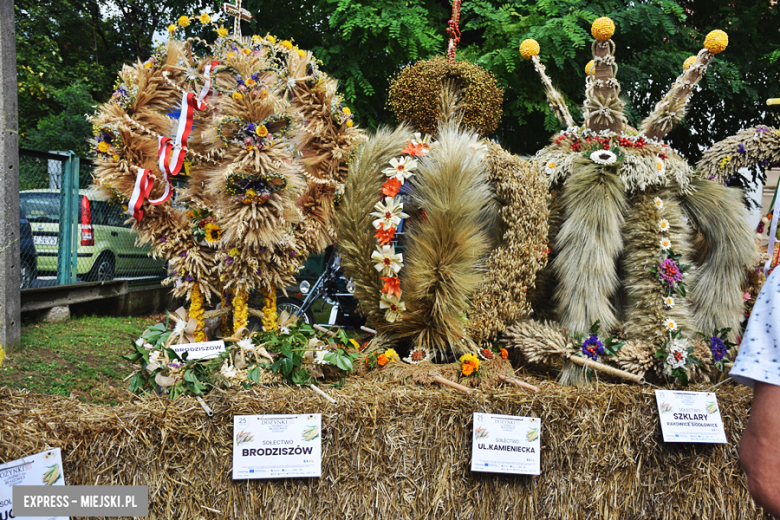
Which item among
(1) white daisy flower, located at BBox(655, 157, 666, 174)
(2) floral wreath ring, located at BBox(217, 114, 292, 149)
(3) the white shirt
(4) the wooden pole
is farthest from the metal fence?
(3) the white shirt

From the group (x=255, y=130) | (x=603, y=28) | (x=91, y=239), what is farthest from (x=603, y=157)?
(x=91, y=239)

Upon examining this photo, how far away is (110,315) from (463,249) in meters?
4.81

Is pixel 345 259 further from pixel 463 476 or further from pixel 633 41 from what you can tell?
pixel 633 41

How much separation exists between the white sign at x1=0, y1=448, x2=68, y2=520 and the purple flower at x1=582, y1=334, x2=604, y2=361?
2045 millimetres

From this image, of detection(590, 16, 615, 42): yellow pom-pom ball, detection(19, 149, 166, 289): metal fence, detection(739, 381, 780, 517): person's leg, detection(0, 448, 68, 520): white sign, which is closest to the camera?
detection(739, 381, 780, 517): person's leg

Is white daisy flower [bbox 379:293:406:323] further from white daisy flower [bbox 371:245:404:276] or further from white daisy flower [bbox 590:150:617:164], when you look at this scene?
white daisy flower [bbox 590:150:617:164]

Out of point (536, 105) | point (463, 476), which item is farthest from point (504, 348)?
point (536, 105)

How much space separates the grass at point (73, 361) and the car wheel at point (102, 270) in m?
0.80

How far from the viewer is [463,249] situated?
2283 millimetres

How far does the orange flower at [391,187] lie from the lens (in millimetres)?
2264

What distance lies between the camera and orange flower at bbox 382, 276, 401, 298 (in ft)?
7.57

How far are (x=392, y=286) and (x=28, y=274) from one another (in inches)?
158

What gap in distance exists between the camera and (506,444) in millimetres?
1911

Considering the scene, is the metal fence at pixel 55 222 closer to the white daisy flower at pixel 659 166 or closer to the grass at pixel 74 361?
the grass at pixel 74 361
